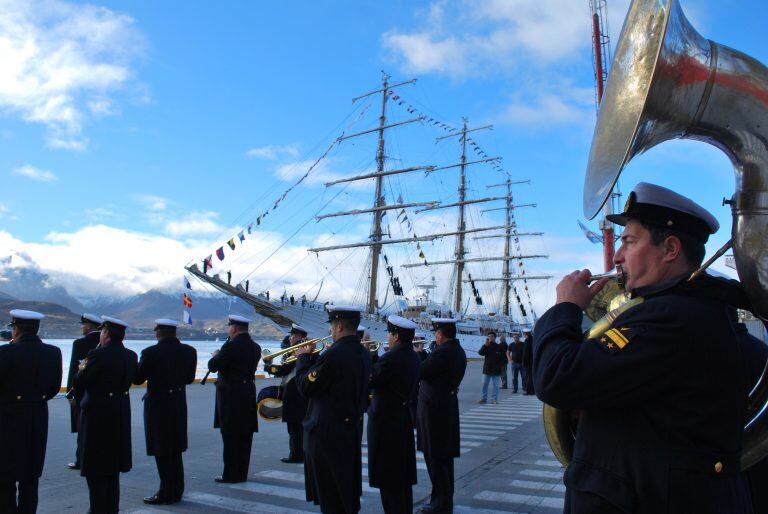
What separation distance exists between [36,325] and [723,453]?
5516 millimetres

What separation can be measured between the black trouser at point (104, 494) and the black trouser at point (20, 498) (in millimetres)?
427

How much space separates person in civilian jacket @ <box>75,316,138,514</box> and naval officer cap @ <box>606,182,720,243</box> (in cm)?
512

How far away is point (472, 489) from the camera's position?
21.6 feet

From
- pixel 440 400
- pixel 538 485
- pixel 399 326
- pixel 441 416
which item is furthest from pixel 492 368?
pixel 399 326

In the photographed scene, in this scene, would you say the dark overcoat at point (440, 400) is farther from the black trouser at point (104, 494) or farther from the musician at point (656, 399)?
the musician at point (656, 399)

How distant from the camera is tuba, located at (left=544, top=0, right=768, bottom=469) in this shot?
1.84 m

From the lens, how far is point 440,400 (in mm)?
6590

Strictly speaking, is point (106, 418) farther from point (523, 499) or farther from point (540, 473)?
point (540, 473)

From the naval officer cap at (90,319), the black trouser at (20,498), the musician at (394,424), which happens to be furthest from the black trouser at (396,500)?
the naval officer cap at (90,319)

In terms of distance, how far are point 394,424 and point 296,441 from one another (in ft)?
9.00

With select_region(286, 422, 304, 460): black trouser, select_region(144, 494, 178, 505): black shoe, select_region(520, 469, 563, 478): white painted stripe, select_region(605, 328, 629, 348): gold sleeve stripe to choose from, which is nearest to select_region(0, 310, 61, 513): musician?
select_region(144, 494, 178, 505): black shoe

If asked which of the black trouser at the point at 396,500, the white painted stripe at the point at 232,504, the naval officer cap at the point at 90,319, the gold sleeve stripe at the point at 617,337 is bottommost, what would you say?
the white painted stripe at the point at 232,504

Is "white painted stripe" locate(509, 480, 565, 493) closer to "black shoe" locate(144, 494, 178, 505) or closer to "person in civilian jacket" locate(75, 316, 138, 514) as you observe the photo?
"black shoe" locate(144, 494, 178, 505)

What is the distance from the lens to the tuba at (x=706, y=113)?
1.84 meters
